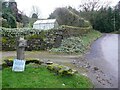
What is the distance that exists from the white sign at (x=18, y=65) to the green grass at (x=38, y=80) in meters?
0.13

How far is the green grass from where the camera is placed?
6.42 metres

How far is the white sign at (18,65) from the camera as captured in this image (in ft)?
24.0

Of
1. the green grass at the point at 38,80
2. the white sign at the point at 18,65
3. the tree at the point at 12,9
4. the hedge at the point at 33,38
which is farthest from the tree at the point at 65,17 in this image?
the white sign at the point at 18,65

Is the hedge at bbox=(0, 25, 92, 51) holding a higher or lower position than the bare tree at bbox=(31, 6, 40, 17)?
lower

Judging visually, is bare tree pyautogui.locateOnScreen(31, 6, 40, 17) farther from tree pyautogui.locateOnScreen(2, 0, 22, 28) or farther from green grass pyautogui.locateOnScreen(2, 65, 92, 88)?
green grass pyautogui.locateOnScreen(2, 65, 92, 88)

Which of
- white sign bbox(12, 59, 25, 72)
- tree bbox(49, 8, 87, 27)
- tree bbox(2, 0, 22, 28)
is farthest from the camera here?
tree bbox(49, 8, 87, 27)

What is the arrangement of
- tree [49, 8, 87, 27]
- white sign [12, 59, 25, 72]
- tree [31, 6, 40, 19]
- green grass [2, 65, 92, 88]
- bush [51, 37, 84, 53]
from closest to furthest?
green grass [2, 65, 92, 88] → white sign [12, 59, 25, 72] → bush [51, 37, 84, 53] → tree [49, 8, 87, 27] → tree [31, 6, 40, 19]

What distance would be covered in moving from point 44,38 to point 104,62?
14.5ft

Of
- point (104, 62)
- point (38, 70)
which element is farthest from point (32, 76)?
point (104, 62)

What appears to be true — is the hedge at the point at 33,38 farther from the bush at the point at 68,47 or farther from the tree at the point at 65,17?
the tree at the point at 65,17

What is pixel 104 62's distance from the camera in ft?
36.8

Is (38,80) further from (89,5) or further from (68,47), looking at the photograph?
(89,5)

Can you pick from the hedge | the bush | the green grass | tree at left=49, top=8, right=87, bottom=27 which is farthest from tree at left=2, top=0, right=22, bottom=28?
the green grass

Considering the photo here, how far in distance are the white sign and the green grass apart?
0.41ft
